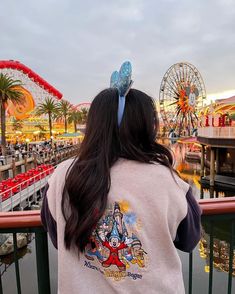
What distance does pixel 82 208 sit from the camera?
968 mm

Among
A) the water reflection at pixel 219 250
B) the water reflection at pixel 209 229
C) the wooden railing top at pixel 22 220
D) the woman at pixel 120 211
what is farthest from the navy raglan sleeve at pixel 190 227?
the water reflection at pixel 219 250

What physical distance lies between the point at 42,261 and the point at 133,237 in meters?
0.82

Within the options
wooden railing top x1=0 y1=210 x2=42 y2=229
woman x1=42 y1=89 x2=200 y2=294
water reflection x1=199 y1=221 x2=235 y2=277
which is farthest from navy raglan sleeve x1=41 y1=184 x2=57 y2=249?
water reflection x1=199 y1=221 x2=235 y2=277

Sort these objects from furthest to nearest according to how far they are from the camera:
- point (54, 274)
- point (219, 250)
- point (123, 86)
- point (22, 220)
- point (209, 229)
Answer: point (219, 250) → point (54, 274) → point (209, 229) → point (22, 220) → point (123, 86)

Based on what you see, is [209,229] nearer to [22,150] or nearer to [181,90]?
[22,150]

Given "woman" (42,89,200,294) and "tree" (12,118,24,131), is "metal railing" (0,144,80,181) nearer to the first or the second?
"woman" (42,89,200,294)

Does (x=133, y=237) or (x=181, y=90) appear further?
(x=181, y=90)

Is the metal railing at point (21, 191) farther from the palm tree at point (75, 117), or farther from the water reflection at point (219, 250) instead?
the palm tree at point (75, 117)

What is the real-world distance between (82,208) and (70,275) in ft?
0.80

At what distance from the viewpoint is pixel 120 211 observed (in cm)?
93

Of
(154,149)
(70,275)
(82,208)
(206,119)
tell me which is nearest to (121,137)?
(154,149)

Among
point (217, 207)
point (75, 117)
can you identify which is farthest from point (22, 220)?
point (75, 117)

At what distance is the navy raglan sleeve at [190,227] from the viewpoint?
1.00 metres

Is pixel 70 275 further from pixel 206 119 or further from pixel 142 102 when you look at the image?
pixel 206 119
